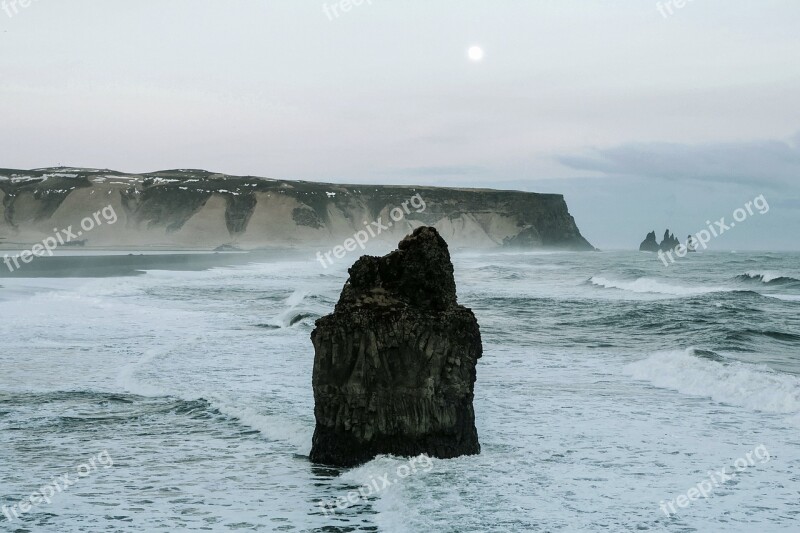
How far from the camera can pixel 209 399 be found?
11.3 metres

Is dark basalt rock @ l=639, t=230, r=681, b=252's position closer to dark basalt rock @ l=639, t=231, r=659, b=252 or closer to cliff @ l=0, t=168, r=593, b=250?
dark basalt rock @ l=639, t=231, r=659, b=252

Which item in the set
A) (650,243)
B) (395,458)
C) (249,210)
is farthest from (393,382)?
(650,243)

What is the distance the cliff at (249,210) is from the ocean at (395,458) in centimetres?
11066

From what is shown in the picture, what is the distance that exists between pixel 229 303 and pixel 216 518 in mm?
21838

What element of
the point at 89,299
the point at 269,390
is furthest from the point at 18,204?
the point at 269,390

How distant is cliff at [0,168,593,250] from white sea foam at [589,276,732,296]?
300 ft

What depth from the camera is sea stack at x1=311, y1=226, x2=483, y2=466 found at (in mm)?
8133

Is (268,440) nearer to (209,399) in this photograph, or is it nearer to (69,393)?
(209,399)

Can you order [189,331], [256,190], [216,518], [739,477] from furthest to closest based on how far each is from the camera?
[256,190]
[189,331]
[739,477]
[216,518]

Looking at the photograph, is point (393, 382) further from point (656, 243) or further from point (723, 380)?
point (656, 243)

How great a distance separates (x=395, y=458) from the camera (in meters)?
8.06

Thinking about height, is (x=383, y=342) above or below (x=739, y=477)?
above

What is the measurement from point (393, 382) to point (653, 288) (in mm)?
35264

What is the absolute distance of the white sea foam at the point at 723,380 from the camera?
37.8 ft
